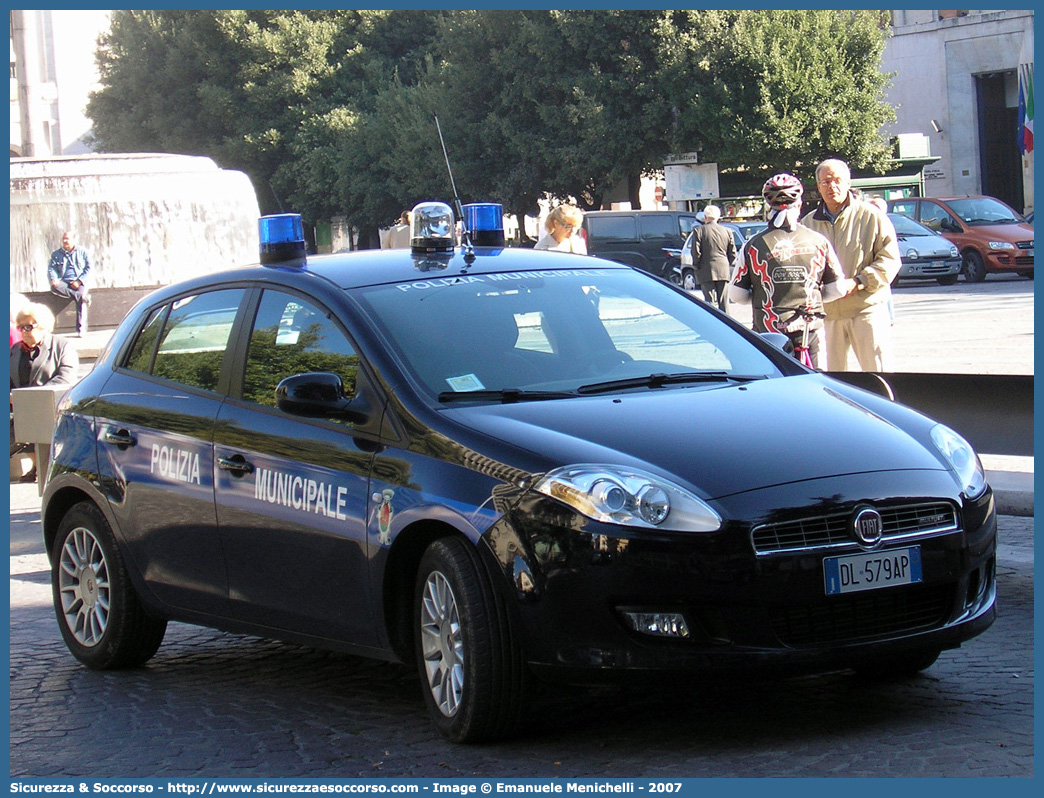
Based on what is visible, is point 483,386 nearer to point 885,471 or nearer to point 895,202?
point 885,471

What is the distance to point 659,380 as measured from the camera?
17.2ft

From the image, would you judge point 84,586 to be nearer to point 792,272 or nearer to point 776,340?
point 776,340

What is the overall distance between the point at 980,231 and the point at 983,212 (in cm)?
98

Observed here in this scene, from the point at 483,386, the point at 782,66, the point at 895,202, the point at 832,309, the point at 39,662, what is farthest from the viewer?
the point at 782,66

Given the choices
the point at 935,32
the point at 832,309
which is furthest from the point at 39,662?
the point at 935,32

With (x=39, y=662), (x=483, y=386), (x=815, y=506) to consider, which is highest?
(x=483, y=386)

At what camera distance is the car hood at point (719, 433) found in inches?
174

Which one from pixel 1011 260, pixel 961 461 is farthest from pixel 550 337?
pixel 1011 260

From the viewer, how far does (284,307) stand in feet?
18.3

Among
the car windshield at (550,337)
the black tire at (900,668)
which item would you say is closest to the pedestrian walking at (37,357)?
the car windshield at (550,337)

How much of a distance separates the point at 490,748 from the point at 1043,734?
5.10 ft

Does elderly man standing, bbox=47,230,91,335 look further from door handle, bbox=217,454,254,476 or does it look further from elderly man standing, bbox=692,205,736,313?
door handle, bbox=217,454,254,476

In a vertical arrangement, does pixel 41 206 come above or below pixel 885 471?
above

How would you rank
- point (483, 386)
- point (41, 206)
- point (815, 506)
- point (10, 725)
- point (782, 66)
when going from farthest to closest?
point (782, 66) → point (41, 206) → point (10, 725) → point (483, 386) → point (815, 506)
